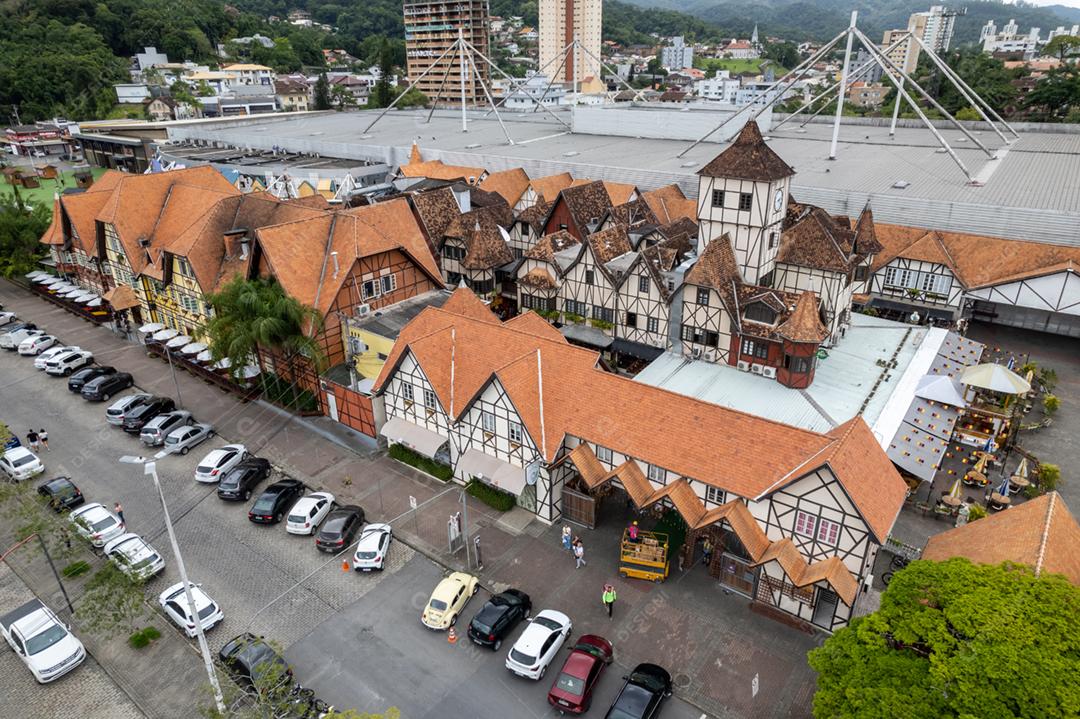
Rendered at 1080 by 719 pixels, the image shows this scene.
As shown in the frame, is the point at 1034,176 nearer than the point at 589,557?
No

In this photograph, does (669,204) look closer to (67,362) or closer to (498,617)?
(498,617)

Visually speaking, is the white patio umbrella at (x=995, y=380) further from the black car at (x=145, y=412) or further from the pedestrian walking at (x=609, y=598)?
the black car at (x=145, y=412)

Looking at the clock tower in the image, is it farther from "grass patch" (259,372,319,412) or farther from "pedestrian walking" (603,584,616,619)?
"grass patch" (259,372,319,412)

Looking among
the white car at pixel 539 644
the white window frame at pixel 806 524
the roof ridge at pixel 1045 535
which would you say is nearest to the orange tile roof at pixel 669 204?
the white window frame at pixel 806 524

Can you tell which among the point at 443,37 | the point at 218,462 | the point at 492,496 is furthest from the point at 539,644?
Result: the point at 443,37

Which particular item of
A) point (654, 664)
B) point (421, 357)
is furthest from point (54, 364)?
point (654, 664)

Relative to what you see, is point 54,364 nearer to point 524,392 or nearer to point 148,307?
point 148,307
